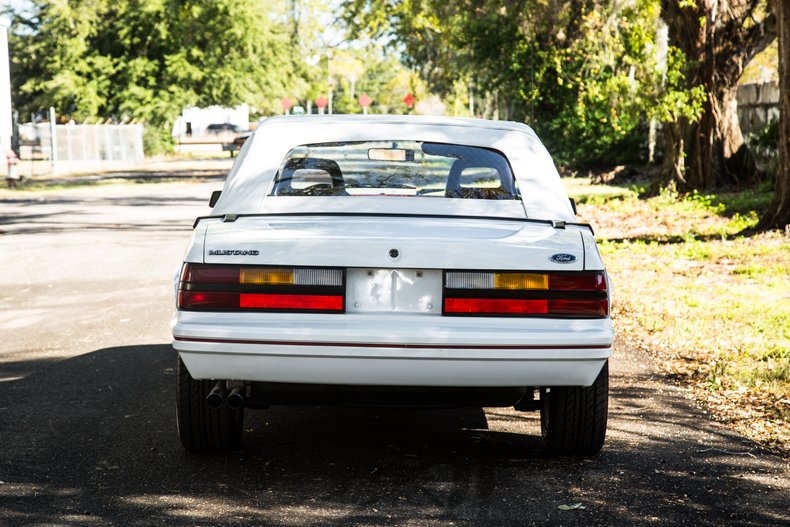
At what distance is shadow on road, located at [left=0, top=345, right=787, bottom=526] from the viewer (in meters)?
4.49

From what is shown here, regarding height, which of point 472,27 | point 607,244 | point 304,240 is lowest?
point 607,244

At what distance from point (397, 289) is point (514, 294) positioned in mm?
496

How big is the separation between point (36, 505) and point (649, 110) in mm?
15705

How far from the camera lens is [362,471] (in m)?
5.13

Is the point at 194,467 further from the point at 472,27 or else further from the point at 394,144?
the point at 472,27

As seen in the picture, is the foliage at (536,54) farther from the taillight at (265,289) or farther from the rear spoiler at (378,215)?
the taillight at (265,289)

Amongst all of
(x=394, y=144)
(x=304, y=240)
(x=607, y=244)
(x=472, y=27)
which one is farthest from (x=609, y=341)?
(x=472, y=27)

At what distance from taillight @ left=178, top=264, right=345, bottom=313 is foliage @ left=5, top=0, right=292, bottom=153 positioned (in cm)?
3911

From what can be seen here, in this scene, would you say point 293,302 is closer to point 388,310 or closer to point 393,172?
point 388,310

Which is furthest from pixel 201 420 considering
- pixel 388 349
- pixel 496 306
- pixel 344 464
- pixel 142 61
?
pixel 142 61

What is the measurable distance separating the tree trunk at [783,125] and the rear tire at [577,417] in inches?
371

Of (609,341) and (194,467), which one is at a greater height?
(609,341)

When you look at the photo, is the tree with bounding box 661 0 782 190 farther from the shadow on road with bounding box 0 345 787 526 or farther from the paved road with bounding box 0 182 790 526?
the shadow on road with bounding box 0 345 787 526

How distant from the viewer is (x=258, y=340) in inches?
183
